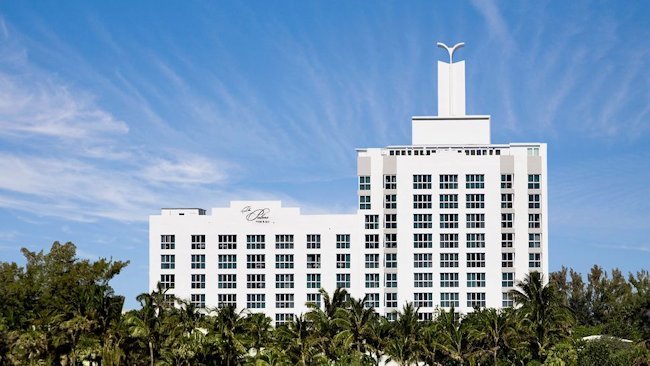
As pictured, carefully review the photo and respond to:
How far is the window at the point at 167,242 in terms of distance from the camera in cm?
12794

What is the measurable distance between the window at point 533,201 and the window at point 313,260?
3099 cm

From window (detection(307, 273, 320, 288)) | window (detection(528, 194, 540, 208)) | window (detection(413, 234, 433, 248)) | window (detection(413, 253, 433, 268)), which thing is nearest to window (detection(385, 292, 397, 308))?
window (detection(413, 253, 433, 268))

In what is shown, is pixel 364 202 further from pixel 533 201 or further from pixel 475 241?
pixel 533 201

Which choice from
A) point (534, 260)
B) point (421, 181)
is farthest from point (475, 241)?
point (421, 181)

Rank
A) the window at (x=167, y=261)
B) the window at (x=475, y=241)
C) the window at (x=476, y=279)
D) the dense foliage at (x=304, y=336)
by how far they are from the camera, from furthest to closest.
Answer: the window at (x=167, y=261)
the window at (x=475, y=241)
the window at (x=476, y=279)
the dense foliage at (x=304, y=336)

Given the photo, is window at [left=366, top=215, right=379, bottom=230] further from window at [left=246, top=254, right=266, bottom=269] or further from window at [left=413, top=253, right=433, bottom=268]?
window at [left=246, top=254, right=266, bottom=269]

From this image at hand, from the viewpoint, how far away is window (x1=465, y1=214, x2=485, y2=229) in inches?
4892

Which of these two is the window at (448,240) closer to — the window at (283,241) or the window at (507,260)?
the window at (507,260)

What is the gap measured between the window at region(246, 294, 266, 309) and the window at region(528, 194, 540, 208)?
40059mm

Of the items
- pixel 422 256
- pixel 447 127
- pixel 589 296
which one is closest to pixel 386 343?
pixel 422 256

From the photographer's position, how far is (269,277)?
125875 mm

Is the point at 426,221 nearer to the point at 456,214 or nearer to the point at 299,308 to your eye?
the point at 456,214

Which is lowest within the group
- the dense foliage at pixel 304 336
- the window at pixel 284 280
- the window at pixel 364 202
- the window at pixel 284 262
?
the dense foliage at pixel 304 336

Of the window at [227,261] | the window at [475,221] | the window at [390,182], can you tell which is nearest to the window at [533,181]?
the window at [475,221]
